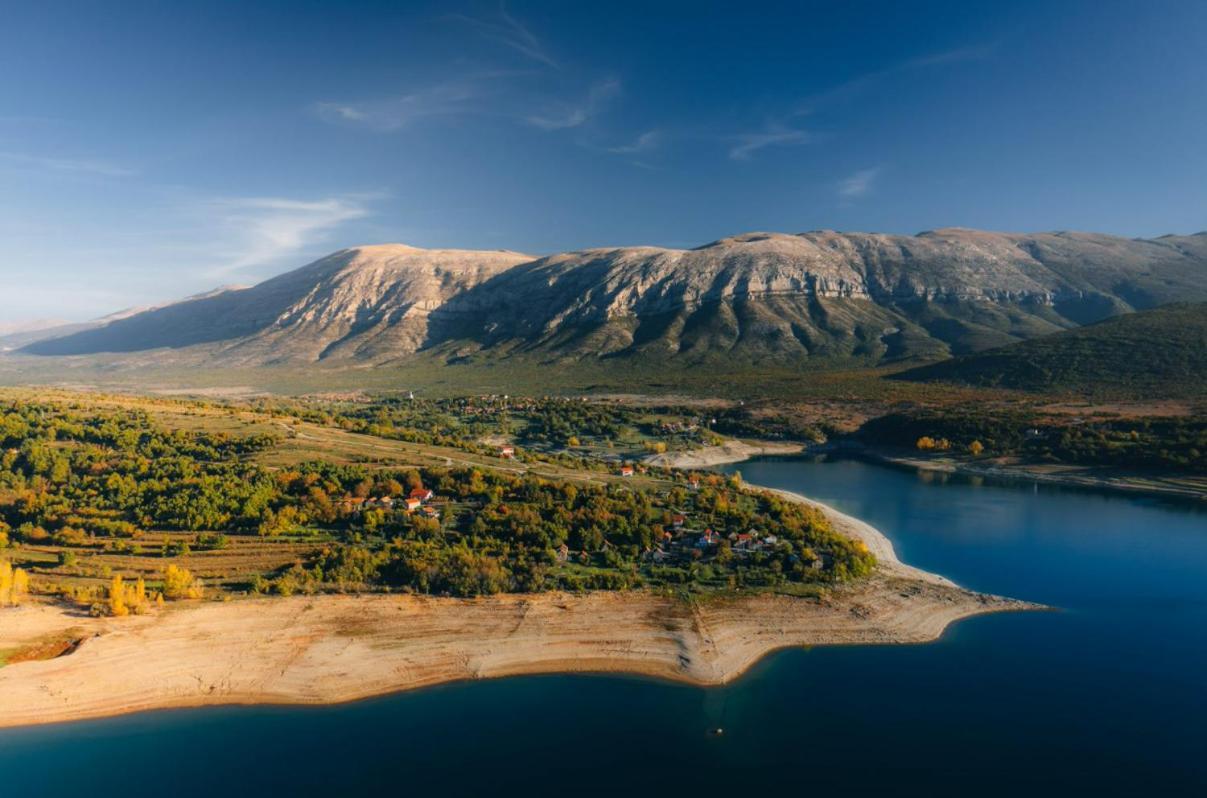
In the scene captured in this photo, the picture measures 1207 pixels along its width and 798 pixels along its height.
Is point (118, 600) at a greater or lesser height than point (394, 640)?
greater

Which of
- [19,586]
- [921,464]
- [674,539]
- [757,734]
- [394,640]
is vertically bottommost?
[757,734]

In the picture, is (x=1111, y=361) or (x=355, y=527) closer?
(x=355, y=527)

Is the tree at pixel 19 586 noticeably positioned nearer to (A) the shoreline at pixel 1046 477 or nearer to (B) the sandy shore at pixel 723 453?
(B) the sandy shore at pixel 723 453

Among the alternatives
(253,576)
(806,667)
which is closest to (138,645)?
(253,576)

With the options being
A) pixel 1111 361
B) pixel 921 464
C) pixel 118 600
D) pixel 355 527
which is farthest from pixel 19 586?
pixel 1111 361

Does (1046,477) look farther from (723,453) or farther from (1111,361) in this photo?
(1111,361)

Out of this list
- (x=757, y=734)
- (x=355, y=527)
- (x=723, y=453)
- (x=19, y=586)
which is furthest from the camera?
(x=723, y=453)

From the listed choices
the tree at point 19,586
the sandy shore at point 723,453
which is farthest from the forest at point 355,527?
the sandy shore at point 723,453
